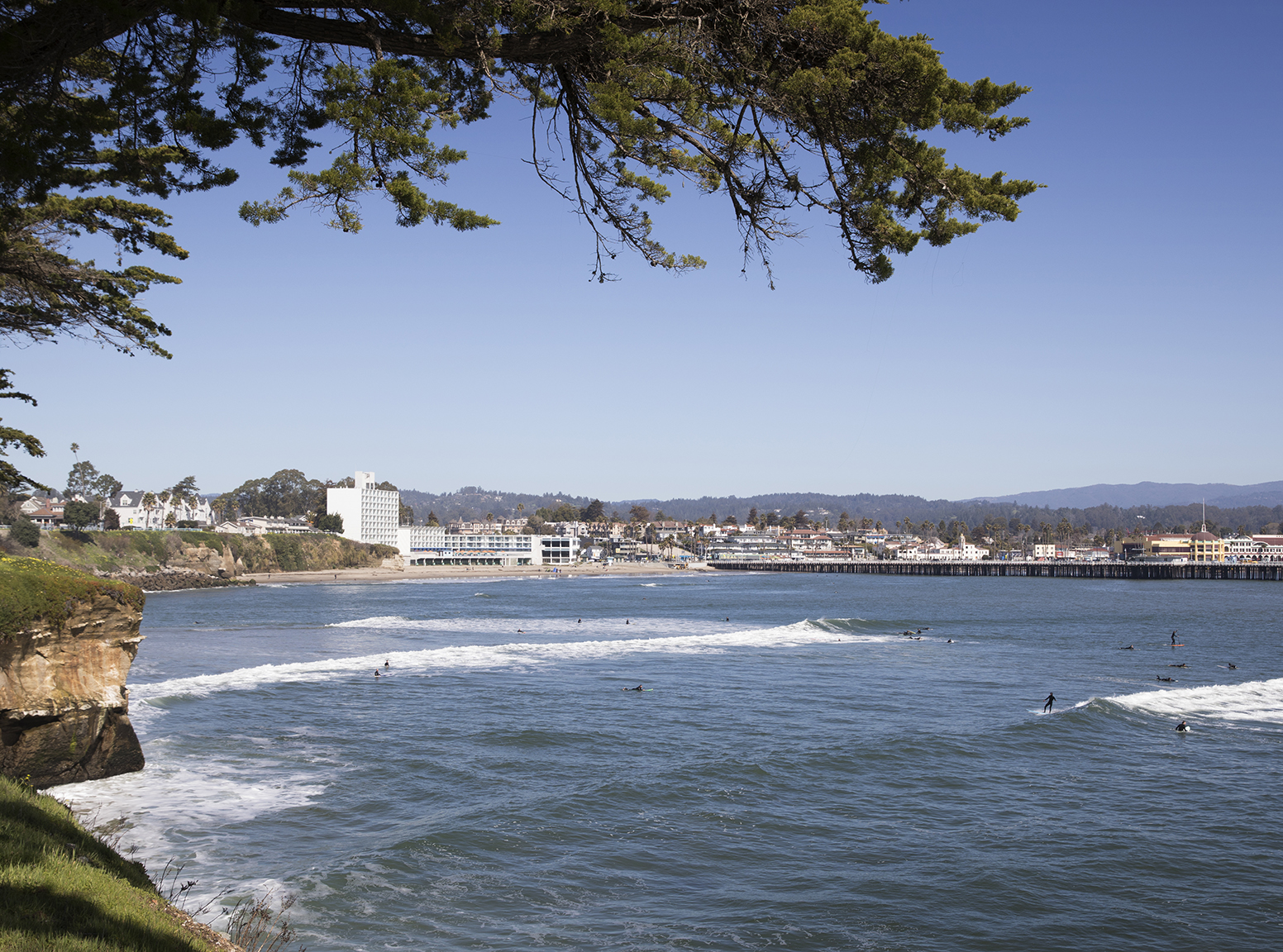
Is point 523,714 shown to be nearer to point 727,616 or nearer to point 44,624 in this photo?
point 44,624

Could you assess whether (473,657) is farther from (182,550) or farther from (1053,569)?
(1053,569)

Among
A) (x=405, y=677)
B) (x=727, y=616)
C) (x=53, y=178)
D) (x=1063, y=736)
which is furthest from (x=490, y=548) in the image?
(x=53, y=178)

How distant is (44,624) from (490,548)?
18232 centimetres

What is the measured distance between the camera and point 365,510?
611ft

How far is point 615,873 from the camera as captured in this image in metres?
12.1

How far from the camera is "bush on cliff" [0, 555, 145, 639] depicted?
13.6m

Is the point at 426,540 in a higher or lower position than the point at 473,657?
lower

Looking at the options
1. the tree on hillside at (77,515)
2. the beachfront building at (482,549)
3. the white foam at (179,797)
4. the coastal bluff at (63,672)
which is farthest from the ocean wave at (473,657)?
the beachfront building at (482,549)

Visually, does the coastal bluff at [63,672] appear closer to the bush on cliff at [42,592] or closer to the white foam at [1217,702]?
the bush on cliff at [42,592]

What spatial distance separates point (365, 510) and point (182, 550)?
6897 cm

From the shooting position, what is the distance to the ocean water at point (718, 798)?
10789 millimetres

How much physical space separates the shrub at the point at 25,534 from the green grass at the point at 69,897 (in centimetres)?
9656

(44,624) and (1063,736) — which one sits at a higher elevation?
(44,624)

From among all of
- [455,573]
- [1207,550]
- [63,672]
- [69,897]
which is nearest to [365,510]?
[455,573]
